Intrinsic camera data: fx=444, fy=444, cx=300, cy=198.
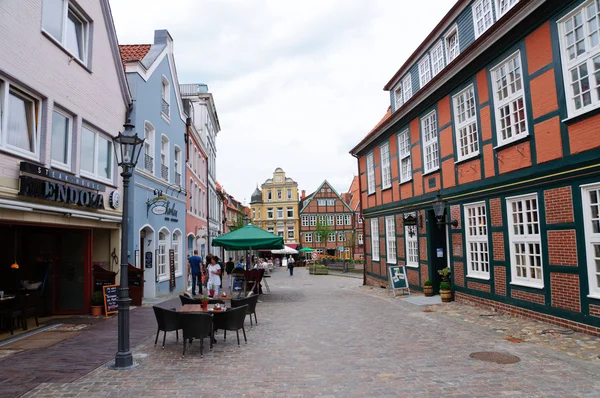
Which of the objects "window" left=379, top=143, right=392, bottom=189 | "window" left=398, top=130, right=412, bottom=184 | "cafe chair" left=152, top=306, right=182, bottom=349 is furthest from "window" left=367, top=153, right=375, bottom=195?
"cafe chair" left=152, top=306, right=182, bottom=349

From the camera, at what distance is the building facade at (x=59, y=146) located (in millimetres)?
8391

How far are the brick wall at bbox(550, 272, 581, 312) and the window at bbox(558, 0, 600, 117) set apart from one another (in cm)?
321

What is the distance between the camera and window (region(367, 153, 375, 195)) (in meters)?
21.6

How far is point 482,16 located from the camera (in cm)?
1266

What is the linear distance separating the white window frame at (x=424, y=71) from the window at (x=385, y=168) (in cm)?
328

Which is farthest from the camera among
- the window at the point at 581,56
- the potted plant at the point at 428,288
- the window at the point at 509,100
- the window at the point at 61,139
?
the potted plant at the point at 428,288

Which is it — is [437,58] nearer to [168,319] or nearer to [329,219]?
[168,319]

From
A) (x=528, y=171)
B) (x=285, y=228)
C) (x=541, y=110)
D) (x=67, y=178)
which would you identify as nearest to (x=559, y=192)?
(x=528, y=171)

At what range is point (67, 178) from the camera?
978cm

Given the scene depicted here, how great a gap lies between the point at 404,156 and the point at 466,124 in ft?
15.9

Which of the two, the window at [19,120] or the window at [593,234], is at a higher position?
the window at [19,120]

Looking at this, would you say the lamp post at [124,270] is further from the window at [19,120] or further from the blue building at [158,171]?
the blue building at [158,171]

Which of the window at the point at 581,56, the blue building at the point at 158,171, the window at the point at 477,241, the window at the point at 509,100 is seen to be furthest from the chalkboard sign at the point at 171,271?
the window at the point at 581,56

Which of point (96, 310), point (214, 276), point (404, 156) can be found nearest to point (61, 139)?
point (96, 310)
